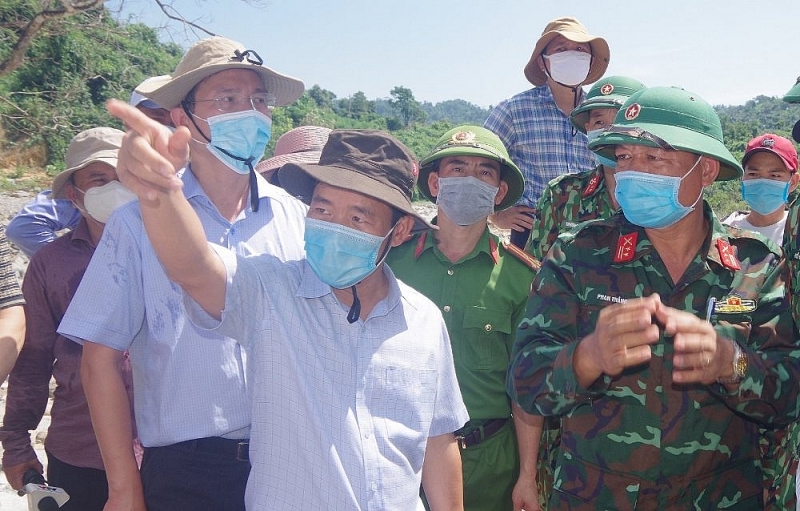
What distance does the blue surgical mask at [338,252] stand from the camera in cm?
196

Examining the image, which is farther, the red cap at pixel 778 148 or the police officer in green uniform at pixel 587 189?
the red cap at pixel 778 148

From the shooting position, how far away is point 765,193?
5023 mm

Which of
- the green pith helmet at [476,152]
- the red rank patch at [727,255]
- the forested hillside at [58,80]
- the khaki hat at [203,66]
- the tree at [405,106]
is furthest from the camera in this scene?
the tree at [405,106]

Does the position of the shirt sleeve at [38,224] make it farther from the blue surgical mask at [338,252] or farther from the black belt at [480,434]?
the black belt at [480,434]

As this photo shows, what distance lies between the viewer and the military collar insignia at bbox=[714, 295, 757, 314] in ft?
6.98

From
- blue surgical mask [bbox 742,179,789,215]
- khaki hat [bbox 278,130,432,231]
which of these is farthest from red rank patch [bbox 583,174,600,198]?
blue surgical mask [bbox 742,179,789,215]

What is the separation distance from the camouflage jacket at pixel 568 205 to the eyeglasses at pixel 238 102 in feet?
5.21

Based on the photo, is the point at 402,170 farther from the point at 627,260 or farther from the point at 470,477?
the point at 470,477

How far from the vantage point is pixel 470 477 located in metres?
2.85

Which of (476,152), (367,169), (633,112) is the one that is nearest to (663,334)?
(633,112)

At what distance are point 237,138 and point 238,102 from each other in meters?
0.17

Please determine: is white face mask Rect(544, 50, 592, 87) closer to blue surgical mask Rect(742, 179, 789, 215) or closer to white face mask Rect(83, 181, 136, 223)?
blue surgical mask Rect(742, 179, 789, 215)

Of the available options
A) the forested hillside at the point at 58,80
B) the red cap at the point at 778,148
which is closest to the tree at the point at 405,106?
the forested hillside at the point at 58,80

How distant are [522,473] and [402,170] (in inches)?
58.2
